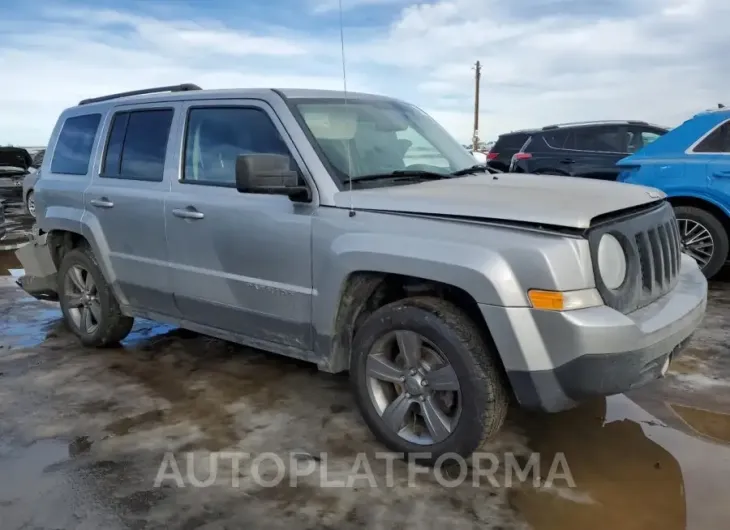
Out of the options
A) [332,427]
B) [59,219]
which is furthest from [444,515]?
[59,219]

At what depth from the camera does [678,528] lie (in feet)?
9.20

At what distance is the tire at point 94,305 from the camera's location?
17.0ft

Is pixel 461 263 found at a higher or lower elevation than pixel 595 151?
Answer: lower

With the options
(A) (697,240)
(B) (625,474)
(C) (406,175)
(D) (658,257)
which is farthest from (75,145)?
(A) (697,240)

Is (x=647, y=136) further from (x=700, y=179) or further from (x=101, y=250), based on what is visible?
(x=101, y=250)

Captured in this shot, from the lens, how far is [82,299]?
544 cm

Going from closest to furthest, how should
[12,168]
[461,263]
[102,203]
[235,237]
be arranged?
[461,263]
[235,237]
[102,203]
[12,168]

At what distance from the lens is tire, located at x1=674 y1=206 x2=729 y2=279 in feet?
22.0

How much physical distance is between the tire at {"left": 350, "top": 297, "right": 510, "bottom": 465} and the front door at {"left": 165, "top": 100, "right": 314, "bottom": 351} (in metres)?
0.58

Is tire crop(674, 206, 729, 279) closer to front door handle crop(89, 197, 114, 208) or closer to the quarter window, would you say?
the quarter window

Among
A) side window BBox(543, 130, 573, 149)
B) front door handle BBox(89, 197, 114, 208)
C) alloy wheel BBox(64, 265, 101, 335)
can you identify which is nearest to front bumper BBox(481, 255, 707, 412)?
front door handle BBox(89, 197, 114, 208)

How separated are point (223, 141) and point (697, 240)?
16.7ft

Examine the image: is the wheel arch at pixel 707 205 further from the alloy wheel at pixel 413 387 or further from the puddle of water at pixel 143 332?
the puddle of water at pixel 143 332

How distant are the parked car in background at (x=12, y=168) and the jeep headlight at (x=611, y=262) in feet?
61.4
